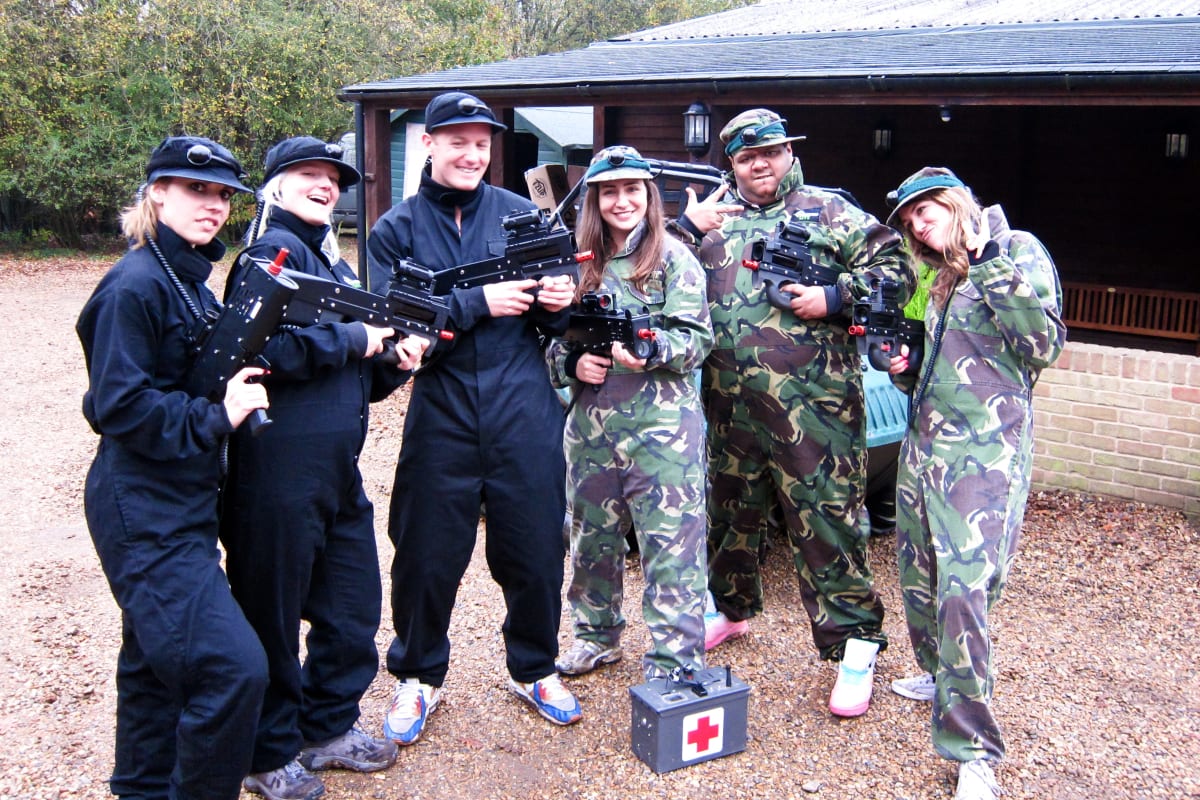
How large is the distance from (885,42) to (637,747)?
858 cm

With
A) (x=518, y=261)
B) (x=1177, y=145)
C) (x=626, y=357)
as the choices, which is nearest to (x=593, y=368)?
(x=626, y=357)

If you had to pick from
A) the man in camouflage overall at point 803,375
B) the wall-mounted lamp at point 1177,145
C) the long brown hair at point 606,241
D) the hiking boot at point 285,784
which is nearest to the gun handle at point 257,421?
the hiking boot at point 285,784

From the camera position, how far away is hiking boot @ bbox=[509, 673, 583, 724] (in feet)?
12.8

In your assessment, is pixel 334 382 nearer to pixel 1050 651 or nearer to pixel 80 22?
pixel 1050 651

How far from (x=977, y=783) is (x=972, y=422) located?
1.13m

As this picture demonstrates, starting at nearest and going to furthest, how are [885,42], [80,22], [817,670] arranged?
[817,670], [885,42], [80,22]

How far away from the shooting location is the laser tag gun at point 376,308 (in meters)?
3.13

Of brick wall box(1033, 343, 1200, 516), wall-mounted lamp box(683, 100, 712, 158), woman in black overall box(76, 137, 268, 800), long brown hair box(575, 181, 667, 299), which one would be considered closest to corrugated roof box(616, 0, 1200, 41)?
wall-mounted lamp box(683, 100, 712, 158)

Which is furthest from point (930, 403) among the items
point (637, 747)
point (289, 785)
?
point (289, 785)

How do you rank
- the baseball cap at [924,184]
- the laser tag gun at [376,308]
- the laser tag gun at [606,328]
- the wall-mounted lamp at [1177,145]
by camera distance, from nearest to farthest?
the laser tag gun at [376,308], the baseball cap at [924,184], the laser tag gun at [606,328], the wall-mounted lamp at [1177,145]

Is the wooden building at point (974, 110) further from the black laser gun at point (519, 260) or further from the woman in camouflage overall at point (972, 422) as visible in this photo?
the black laser gun at point (519, 260)

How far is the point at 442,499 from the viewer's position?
11.9ft

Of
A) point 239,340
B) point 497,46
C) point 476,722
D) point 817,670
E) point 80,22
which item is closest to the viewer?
point 239,340

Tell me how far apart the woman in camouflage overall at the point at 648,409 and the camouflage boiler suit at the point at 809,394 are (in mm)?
291
